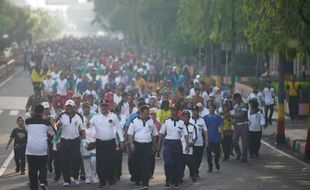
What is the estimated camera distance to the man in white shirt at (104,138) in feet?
61.4

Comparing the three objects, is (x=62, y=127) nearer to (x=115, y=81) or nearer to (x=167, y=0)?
(x=115, y=81)

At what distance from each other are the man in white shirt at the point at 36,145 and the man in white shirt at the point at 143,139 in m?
2.09

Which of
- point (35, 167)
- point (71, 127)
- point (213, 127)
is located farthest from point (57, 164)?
point (213, 127)

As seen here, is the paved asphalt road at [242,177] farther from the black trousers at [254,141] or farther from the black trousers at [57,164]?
the black trousers at [254,141]

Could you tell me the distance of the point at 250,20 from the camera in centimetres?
2562

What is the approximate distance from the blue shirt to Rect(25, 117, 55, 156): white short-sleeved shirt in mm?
5369

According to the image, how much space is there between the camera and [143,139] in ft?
61.6

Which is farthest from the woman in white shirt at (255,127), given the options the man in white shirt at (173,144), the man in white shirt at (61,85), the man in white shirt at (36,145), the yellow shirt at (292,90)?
the yellow shirt at (292,90)

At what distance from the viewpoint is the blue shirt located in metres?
21.7

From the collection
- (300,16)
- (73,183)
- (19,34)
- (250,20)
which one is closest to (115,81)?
(250,20)

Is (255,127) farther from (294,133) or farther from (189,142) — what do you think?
(294,133)

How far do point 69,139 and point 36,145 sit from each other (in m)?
2.05

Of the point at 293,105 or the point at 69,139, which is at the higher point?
the point at 293,105

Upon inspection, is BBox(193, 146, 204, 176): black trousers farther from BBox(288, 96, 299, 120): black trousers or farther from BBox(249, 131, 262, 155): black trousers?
BBox(288, 96, 299, 120): black trousers
